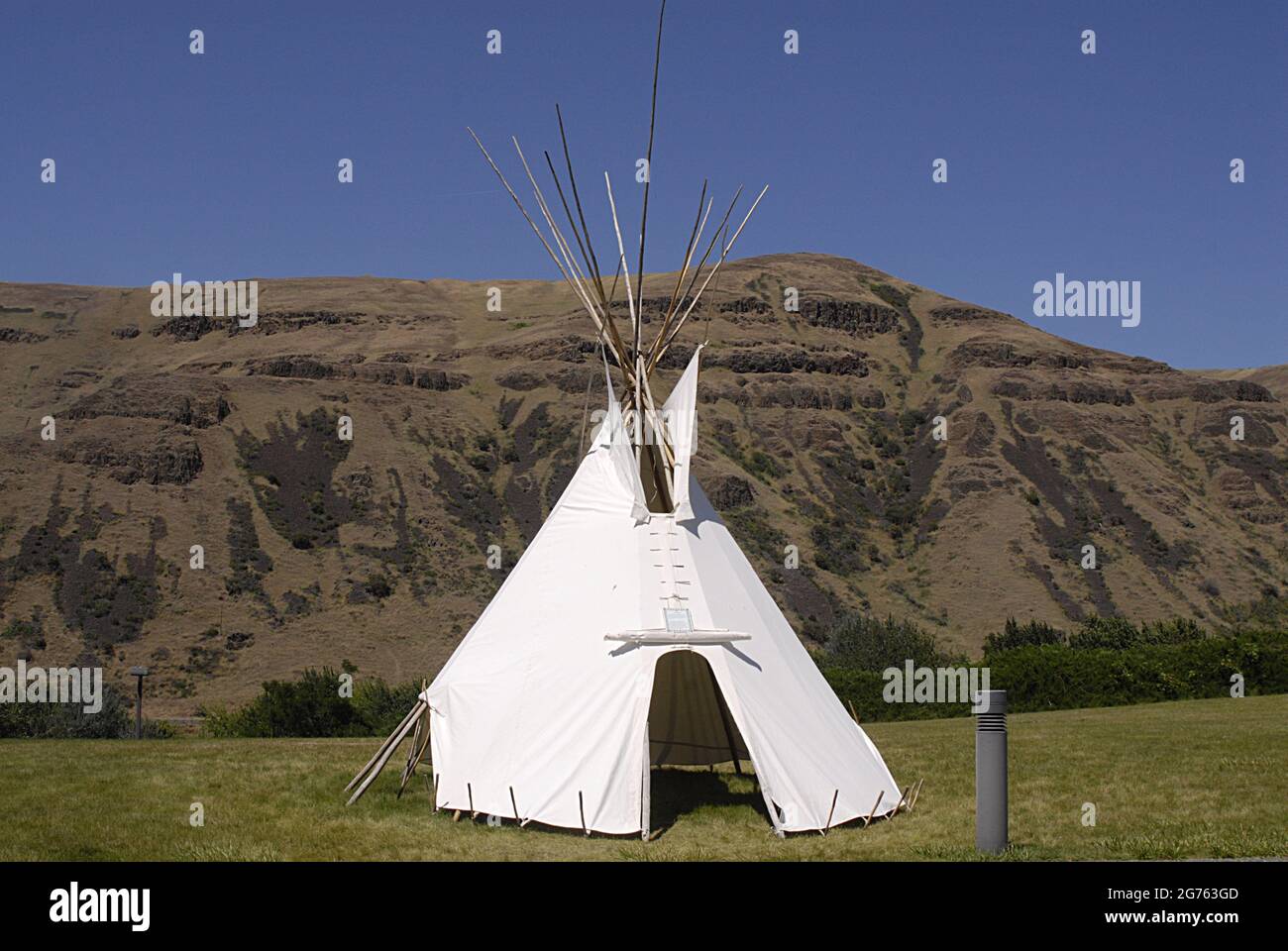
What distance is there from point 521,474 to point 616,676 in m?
60.6

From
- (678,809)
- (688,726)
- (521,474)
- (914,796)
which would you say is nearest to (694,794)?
(678,809)

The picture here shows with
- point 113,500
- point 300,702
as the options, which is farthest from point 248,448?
point 300,702

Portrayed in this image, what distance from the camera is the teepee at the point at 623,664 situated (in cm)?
1182

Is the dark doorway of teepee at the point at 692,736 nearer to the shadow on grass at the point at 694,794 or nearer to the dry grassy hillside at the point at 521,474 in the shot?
the shadow on grass at the point at 694,794

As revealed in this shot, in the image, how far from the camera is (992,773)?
32.2 ft

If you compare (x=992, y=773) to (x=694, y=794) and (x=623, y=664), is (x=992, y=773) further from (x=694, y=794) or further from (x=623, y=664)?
(x=694, y=794)

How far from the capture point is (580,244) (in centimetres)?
1555

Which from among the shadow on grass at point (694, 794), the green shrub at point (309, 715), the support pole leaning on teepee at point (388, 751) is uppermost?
the support pole leaning on teepee at point (388, 751)

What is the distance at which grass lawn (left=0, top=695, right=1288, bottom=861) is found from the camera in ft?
36.1

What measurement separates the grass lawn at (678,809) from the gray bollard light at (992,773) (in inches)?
9.6

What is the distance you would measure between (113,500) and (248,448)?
9.39m

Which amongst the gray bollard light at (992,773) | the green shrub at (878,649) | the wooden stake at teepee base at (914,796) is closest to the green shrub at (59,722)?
the green shrub at (878,649)

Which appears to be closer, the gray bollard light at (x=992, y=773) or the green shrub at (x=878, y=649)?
the gray bollard light at (x=992, y=773)

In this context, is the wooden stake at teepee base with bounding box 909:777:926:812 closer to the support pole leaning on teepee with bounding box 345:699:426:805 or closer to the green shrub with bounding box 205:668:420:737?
the support pole leaning on teepee with bounding box 345:699:426:805
